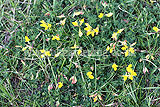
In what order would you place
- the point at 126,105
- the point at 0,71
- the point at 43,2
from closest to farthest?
the point at 126,105 < the point at 0,71 < the point at 43,2

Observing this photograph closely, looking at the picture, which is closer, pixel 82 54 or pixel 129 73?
pixel 129 73

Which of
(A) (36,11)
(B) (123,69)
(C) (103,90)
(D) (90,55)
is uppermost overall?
(A) (36,11)

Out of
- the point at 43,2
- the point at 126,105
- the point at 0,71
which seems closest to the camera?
the point at 126,105

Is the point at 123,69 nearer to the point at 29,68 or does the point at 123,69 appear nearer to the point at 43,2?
the point at 29,68

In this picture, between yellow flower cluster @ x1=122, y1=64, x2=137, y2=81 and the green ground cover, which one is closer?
yellow flower cluster @ x1=122, y1=64, x2=137, y2=81

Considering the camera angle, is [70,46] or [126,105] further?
[70,46]

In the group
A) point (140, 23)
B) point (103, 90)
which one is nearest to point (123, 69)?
point (103, 90)

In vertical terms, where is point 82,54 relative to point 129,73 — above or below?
above

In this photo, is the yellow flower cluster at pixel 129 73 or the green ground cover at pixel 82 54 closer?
the yellow flower cluster at pixel 129 73

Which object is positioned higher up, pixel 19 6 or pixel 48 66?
pixel 19 6

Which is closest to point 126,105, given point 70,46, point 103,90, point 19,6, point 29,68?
point 103,90
